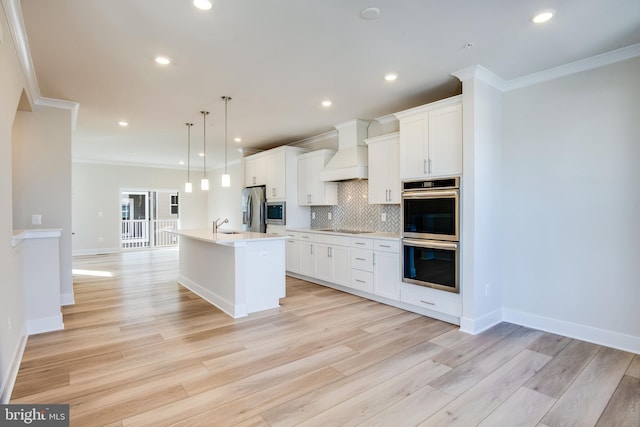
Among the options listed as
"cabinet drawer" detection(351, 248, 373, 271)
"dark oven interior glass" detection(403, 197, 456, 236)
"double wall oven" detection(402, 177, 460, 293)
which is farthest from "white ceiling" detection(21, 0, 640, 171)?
"cabinet drawer" detection(351, 248, 373, 271)

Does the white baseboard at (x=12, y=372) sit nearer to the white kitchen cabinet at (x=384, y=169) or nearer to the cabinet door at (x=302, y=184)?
the white kitchen cabinet at (x=384, y=169)

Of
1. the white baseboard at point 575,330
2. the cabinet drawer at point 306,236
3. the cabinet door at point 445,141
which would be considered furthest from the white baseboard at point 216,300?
the white baseboard at point 575,330

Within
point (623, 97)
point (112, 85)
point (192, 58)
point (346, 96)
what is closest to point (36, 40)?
point (112, 85)

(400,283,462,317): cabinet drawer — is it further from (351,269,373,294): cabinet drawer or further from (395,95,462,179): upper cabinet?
(395,95,462,179): upper cabinet

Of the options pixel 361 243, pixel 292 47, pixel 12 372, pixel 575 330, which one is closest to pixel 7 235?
pixel 12 372

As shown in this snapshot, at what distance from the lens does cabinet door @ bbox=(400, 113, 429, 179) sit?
3.79m

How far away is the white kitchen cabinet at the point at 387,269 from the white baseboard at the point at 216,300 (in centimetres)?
175

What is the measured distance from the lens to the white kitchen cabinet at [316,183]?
575 centimetres

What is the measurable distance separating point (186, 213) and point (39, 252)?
7565mm

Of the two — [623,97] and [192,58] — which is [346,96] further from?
[623,97]

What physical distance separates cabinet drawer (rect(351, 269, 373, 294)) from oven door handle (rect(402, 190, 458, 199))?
1.22 m

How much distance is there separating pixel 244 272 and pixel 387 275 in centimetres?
181

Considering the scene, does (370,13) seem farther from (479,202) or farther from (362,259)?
(362,259)

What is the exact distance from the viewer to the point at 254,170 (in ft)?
23.2
